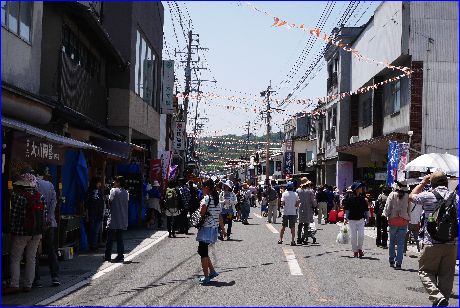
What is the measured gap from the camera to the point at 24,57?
14336 mm

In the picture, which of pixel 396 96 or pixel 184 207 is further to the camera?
pixel 396 96

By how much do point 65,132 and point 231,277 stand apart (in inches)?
297

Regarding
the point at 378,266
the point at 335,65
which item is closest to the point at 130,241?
the point at 378,266

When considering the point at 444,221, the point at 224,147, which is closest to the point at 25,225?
the point at 444,221

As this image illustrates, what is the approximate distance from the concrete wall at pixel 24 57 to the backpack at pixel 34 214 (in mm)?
4172

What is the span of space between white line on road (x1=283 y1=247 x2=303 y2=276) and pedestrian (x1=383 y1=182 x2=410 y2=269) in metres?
1.98

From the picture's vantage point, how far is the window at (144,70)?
2678 cm

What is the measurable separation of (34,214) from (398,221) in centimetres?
699

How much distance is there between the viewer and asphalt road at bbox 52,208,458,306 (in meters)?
8.69

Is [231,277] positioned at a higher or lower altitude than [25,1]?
lower

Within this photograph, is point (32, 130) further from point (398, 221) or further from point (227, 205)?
point (227, 205)

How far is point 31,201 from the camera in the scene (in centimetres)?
951

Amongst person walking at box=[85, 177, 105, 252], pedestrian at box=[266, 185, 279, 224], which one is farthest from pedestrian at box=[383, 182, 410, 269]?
pedestrian at box=[266, 185, 279, 224]

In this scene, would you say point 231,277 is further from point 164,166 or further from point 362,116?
point 362,116
